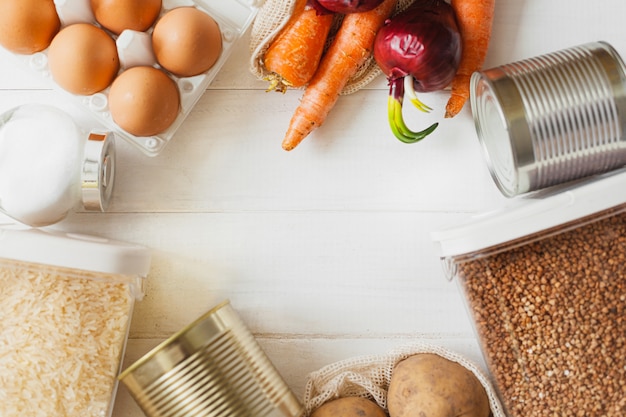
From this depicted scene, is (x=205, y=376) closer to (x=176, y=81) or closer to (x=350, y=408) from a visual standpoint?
(x=350, y=408)

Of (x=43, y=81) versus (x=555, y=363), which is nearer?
(x=555, y=363)

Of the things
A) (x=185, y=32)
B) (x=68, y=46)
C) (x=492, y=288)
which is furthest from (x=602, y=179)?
(x=68, y=46)

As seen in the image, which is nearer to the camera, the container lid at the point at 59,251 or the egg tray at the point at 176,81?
the container lid at the point at 59,251

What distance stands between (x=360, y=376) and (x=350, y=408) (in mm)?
67

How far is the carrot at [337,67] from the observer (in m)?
1.01

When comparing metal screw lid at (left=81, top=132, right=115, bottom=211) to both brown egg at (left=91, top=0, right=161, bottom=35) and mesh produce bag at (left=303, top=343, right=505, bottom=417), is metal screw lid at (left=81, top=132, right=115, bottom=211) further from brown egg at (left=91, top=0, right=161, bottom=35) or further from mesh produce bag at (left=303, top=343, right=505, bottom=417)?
mesh produce bag at (left=303, top=343, right=505, bottom=417)

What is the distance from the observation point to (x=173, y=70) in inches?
38.8

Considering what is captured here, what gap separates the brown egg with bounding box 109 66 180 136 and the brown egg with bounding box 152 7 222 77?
28 millimetres

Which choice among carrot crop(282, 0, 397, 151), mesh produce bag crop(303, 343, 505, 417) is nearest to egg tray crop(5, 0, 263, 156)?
carrot crop(282, 0, 397, 151)

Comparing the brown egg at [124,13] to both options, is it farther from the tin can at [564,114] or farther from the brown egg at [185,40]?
the tin can at [564,114]

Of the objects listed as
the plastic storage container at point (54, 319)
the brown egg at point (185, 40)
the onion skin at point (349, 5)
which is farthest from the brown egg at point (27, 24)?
the onion skin at point (349, 5)

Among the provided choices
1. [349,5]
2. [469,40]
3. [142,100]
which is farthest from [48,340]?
[469,40]

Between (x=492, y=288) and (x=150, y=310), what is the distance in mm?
506

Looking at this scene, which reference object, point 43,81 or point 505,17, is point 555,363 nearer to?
point 505,17
